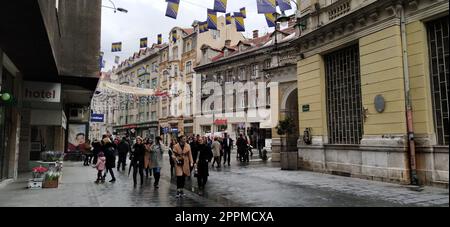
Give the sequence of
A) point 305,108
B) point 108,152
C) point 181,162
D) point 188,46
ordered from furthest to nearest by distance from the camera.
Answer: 1. point 188,46
2. point 305,108
3. point 108,152
4. point 181,162

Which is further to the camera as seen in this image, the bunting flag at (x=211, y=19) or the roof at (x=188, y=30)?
the roof at (x=188, y=30)

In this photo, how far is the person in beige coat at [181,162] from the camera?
985cm

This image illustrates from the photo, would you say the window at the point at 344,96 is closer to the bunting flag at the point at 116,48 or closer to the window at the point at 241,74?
the bunting flag at the point at 116,48

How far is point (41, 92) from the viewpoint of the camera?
13.1 meters

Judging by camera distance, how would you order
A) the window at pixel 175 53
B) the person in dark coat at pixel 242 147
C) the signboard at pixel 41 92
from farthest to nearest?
the window at pixel 175 53, the person in dark coat at pixel 242 147, the signboard at pixel 41 92

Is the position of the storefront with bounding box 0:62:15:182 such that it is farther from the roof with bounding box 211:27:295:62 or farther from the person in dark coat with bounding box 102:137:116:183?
the roof with bounding box 211:27:295:62

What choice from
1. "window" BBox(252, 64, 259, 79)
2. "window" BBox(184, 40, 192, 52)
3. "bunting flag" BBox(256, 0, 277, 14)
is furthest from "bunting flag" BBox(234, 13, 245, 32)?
"window" BBox(184, 40, 192, 52)

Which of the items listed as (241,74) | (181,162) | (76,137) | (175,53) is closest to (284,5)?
(181,162)

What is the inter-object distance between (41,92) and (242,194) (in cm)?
835

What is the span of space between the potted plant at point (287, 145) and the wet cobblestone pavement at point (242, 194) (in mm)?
2903

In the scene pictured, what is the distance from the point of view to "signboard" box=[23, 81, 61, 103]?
508 inches

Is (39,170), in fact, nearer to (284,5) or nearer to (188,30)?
(284,5)

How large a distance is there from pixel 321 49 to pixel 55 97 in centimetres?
1032

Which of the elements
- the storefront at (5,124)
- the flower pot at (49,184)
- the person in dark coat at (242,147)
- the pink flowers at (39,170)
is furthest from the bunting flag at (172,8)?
Result: the person in dark coat at (242,147)
